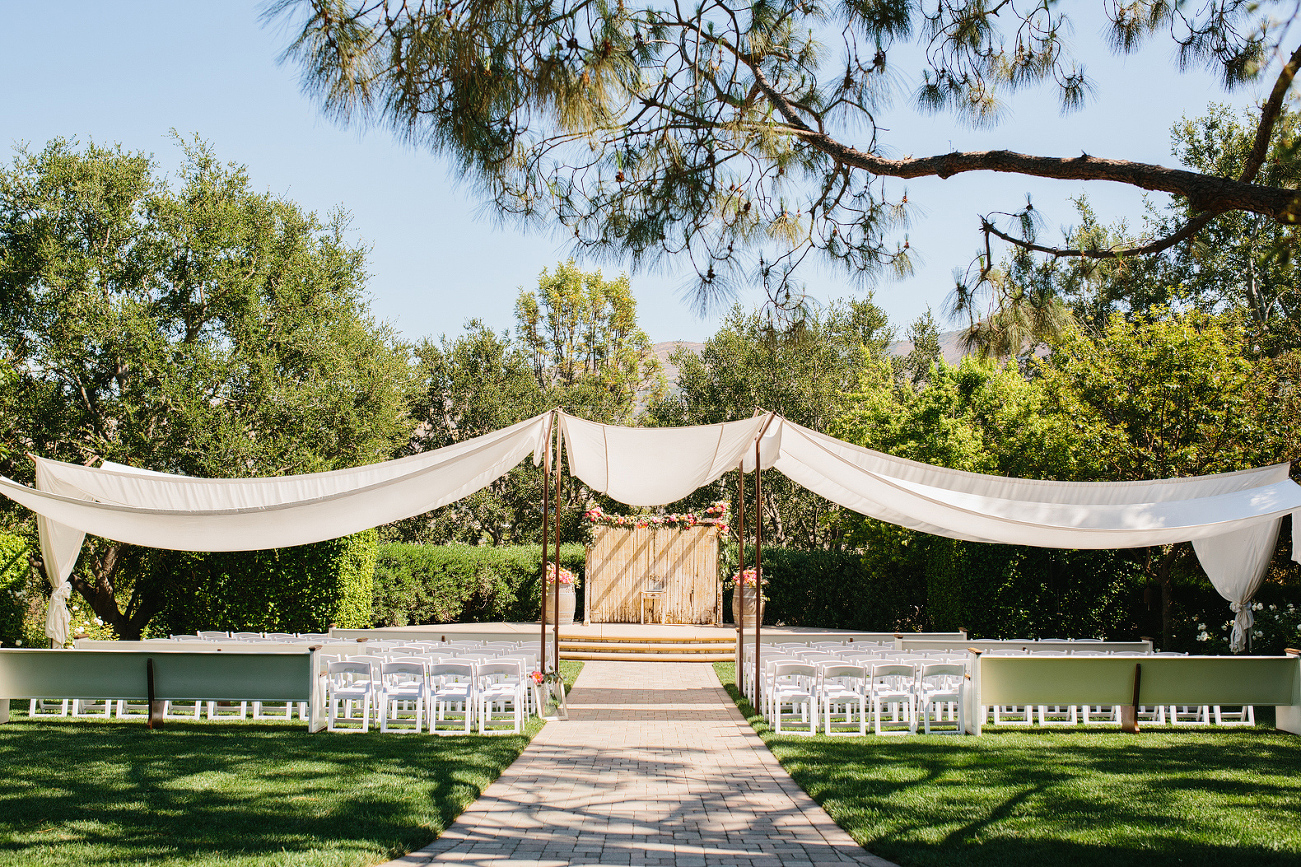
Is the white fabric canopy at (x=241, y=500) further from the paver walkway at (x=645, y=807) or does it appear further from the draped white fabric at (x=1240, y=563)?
the draped white fabric at (x=1240, y=563)

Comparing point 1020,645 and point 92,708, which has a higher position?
point 1020,645

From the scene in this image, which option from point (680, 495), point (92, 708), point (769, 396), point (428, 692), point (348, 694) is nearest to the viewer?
point (348, 694)

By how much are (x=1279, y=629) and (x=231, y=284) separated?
1652cm

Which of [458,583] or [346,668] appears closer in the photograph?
→ [346,668]

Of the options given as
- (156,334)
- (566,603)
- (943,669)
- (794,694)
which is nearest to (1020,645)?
(943,669)

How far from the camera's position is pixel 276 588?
12922 mm

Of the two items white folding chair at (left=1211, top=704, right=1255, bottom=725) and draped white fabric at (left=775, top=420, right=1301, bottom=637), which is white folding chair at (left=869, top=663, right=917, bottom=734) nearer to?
draped white fabric at (left=775, top=420, right=1301, bottom=637)

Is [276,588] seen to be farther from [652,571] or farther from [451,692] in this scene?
[652,571]

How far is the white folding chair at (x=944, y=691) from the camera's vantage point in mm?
7691

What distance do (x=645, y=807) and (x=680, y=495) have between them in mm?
4725

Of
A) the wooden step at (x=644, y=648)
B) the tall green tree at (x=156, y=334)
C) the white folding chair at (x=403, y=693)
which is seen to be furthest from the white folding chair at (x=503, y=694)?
the tall green tree at (x=156, y=334)

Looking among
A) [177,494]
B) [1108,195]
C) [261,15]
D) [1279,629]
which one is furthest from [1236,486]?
[177,494]

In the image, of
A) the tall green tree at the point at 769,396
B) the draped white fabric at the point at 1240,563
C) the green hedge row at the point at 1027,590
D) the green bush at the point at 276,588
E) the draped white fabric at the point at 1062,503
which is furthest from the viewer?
the tall green tree at the point at 769,396

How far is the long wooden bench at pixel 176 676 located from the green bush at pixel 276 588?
5.36 metres
